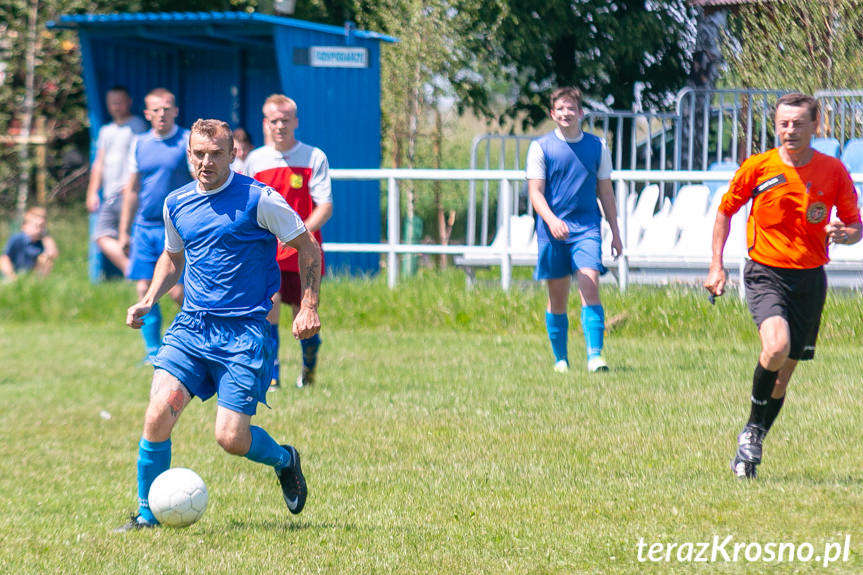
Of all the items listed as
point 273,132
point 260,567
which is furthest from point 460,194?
point 260,567

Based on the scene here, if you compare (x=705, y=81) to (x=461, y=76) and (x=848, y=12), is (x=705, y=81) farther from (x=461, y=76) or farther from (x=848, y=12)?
(x=848, y=12)

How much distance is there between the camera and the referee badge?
6.34 m

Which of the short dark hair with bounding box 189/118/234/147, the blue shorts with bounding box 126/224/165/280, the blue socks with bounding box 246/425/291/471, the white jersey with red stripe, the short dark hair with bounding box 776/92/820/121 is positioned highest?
the short dark hair with bounding box 776/92/820/121

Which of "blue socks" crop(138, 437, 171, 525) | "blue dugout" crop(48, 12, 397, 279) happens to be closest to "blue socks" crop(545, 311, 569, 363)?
"blue socks" crop(138, 437, 171, 525)

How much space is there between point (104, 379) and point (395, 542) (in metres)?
5.76

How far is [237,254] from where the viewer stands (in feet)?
19.1

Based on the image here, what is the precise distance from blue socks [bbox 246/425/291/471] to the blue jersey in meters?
4.25

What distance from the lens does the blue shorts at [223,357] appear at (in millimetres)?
5715

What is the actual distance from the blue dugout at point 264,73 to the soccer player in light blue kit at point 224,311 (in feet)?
31.0

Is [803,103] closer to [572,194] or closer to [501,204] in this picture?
[572,194]

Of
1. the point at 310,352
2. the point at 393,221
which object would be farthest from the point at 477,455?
the point at 393,221

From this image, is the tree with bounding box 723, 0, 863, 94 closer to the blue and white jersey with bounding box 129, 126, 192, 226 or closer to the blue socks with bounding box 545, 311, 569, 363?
the blue socks with bounding box 545, 311, 569, 363

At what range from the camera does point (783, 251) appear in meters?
6.40

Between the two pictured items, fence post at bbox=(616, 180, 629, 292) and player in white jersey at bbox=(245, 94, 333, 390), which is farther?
fence post at bbox=(616, 180, 629, 292)
